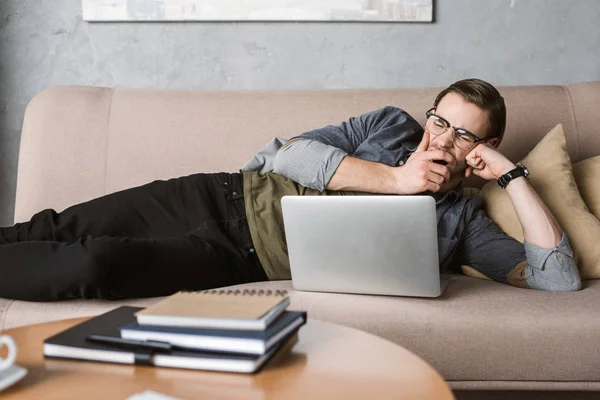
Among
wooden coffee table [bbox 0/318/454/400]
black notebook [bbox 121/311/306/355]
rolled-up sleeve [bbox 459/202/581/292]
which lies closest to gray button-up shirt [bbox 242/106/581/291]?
rolled-up sleeve [bbox 459/202/581/292]

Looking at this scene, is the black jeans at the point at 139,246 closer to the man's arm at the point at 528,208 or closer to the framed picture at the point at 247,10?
the man's arm at the point at 528,208

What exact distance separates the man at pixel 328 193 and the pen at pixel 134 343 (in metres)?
0.59

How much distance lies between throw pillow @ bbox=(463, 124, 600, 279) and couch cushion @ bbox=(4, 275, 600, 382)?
1.13ft

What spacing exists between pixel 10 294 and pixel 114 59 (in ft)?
4.32

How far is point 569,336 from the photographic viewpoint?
1.51m

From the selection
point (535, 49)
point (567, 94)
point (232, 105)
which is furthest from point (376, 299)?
point (535, 49)

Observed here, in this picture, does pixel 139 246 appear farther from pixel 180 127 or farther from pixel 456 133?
pixel 456 133

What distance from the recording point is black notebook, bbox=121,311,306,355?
3.15 ft

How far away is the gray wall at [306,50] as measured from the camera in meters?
2.63

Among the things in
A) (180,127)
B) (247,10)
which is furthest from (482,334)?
(247,10)

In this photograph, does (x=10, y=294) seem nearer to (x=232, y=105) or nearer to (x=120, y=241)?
(x=120, y=241)

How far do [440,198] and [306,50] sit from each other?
968 millimetres

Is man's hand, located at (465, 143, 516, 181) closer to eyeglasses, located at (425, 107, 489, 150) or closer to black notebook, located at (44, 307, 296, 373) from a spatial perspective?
eyeglasses, located at (425, 107, 489, 150)

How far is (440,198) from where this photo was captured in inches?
76.0
